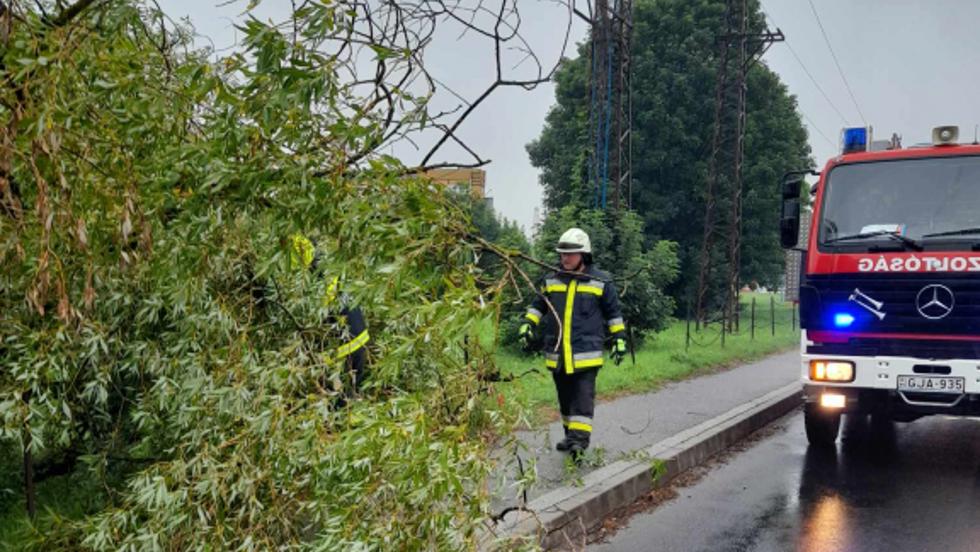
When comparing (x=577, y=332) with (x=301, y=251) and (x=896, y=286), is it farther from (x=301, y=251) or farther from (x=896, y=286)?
(x=301, y=251)

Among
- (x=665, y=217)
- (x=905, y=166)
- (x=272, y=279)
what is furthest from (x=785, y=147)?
(x=272, y=279)

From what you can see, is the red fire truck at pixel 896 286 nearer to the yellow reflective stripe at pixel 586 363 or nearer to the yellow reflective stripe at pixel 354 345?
the yellow reflective stripe at pixel 586 363

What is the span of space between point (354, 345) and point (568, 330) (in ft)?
9.77

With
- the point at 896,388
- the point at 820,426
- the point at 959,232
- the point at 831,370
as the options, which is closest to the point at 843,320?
the point at 831,370

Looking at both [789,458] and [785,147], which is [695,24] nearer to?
[785,147]

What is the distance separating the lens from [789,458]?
23.8ft

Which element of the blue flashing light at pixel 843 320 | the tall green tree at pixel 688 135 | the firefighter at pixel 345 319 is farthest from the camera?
the tall green tree at pixel 688 135

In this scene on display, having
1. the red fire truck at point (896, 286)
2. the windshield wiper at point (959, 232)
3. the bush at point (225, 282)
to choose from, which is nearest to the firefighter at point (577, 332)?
the red fire truck at point (896, 286)

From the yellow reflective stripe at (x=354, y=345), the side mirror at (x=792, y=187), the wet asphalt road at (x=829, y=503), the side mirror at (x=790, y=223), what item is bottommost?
the wet asphalt road at (x=829, y=503)

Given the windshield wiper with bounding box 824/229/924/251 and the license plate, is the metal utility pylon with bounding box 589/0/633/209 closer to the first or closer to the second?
the windshield wiper with bounding box 824/229/924/251

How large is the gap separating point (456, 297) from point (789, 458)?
18.5ft

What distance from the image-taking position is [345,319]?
10.6ft

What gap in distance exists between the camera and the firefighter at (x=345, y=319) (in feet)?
9.81

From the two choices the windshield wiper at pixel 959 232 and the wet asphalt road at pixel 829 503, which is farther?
the windshield wiper at pixel 959 232
